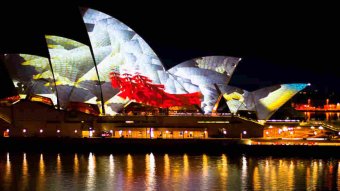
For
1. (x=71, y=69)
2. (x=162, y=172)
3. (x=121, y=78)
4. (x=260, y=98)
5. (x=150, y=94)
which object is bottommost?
(x=162, y=172)

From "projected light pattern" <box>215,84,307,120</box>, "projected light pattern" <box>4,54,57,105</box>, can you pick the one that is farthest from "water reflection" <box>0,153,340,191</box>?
"projected light pattern" <box>215,84,307,120</box>

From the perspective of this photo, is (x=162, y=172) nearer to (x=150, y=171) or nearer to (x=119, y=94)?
(x=150, y=171)

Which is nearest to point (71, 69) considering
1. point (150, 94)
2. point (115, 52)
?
point (115, 52)

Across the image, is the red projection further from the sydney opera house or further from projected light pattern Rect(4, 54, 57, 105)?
projected light pattern Rect(4, 54, 57, 105)

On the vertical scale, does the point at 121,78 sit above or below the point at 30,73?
below

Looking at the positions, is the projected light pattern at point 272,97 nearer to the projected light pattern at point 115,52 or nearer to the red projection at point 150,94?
the red projection at point 150,94

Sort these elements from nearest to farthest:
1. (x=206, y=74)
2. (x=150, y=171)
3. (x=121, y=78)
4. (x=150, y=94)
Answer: (x=150, y=171), (x=121, y=78), (x=206, y=74), (x=150, y=94)

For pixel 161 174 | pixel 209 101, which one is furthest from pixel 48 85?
pixel 161 174
